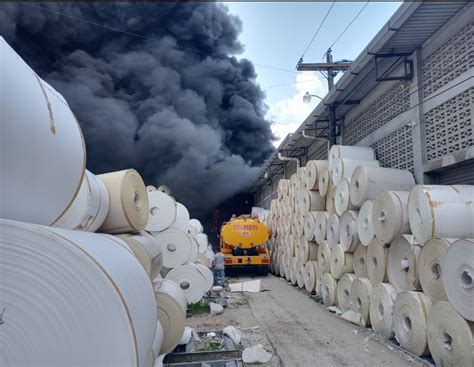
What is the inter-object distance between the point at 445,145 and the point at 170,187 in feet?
33.8

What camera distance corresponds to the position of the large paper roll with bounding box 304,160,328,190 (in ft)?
26.3

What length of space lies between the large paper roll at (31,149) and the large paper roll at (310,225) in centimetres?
630

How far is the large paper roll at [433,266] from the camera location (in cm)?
373

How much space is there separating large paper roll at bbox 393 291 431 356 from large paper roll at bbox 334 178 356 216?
7.21 feet

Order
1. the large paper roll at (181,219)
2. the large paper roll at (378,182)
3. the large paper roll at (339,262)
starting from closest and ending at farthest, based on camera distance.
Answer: the large paper roll at (378,182), the large paper roll at (339,262), the large paper roll at (181,219)

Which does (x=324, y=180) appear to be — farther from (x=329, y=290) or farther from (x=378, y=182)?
(x=329, y=290)

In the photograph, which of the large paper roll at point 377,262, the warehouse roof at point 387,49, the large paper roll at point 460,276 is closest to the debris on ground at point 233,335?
the large paper roll at point 377,262

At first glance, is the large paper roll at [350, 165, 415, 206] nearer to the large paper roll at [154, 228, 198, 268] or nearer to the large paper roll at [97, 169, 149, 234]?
the large paper roll at [154, 228, 198, 268]

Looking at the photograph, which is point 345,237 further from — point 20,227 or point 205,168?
point 205,168

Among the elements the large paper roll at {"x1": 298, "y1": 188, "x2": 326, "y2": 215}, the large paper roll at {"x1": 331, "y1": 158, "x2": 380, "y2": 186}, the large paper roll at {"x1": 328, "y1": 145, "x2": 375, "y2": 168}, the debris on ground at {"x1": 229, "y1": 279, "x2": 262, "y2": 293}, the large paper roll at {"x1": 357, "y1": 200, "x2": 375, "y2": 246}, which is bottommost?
the debris on ground at {"x1": 229, "y1": 279, "x2": 262, "y2": 293}

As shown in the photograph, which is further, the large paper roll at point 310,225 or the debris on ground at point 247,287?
the debris on ground at point 247,287

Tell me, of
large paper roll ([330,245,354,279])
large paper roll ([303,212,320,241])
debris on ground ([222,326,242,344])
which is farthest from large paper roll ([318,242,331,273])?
debris on ground ([222,326,242,344])

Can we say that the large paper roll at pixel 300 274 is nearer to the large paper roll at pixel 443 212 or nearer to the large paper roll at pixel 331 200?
the large paper roll at pixel 331 200

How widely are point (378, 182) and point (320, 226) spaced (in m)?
2.11
